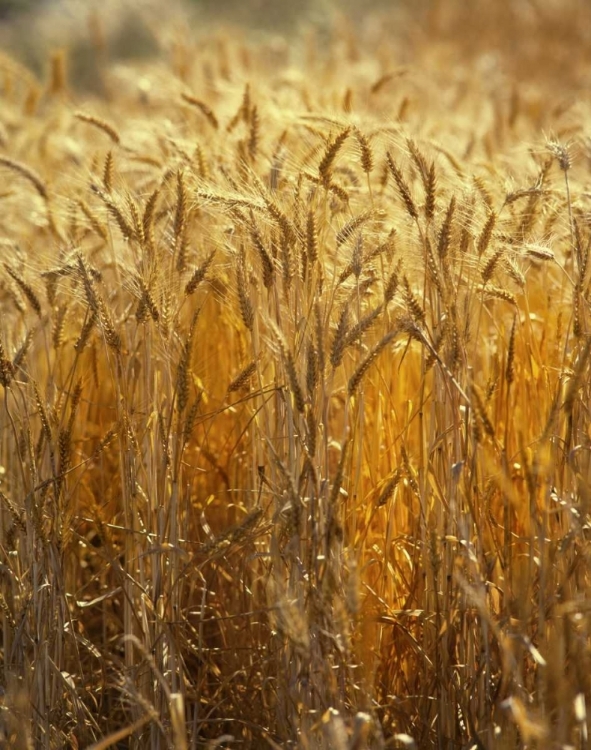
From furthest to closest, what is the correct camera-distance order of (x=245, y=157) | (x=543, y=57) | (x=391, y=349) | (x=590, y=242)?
(x=543, y=57) → (x=245, y=157) → (x=391, y=349) → (x=590, y=242)

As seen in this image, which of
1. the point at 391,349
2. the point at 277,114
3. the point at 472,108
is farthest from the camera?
the point at 472,108

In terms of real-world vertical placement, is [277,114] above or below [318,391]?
above

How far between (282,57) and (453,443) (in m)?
6.13

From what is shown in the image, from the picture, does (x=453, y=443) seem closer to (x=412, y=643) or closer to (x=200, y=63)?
(x=412, y=643)

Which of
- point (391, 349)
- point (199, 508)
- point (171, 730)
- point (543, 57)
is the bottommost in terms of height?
point (171, 730)

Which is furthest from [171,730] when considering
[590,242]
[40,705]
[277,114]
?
[277,114]

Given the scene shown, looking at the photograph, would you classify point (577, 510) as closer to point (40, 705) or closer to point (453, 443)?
point (453, 443)

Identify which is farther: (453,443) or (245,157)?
(245,157)

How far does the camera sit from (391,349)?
1.91 meters

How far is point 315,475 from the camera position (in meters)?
1.36

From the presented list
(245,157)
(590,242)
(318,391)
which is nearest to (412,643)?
(318,391)

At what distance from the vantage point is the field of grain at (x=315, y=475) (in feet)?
4.80

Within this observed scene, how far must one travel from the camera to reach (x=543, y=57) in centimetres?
700

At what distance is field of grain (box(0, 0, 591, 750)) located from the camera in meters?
1.46
